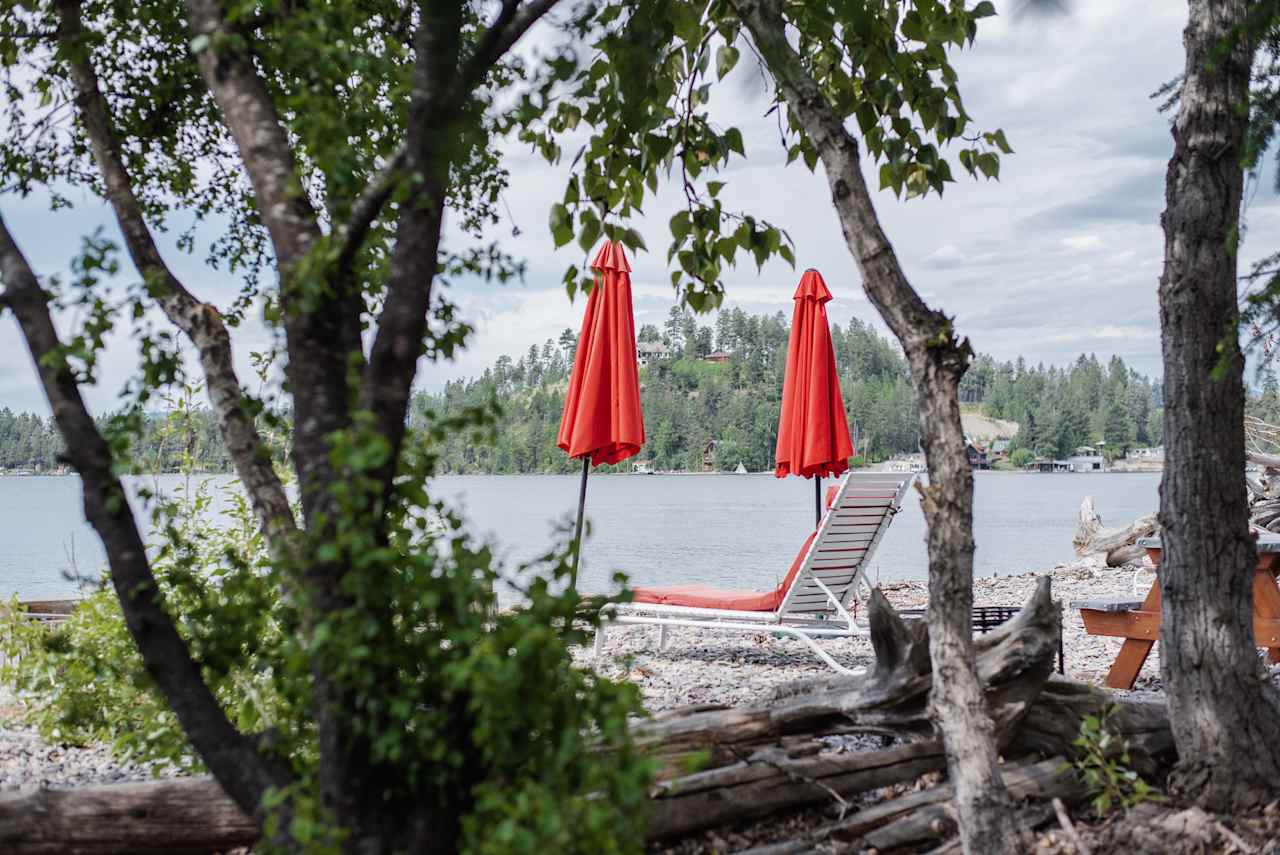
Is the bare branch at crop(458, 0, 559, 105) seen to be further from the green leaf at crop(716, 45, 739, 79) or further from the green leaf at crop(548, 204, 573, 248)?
the green leaf at crop(716, 45, 739, 79)

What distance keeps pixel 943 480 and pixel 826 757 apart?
3.15ft

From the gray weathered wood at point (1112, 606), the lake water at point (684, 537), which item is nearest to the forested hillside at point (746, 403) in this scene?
the lake water at point (684, 537)

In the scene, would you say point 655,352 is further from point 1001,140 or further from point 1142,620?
point 1001,140

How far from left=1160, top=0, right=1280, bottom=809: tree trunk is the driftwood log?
27 centimetres

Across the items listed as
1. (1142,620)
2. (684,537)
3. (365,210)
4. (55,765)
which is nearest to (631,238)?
(365,210)

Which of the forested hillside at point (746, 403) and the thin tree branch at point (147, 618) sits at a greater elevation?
the forested hillside at point (746, 403)

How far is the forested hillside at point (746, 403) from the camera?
70.1 m

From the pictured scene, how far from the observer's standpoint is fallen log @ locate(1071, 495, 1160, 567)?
11.5m

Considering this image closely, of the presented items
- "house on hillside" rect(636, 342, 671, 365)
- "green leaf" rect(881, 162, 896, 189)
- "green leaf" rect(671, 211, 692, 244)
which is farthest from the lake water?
"house on hillside" rect(636, 342, 671, 365)

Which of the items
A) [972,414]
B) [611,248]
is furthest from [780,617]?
[972,414]

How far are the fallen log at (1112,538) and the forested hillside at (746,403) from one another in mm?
44912

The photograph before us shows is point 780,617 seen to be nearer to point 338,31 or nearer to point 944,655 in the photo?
point 944,655

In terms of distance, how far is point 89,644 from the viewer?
4020 millimetres

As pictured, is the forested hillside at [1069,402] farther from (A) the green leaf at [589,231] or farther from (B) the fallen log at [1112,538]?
(A) the green leaf at [589,231]
